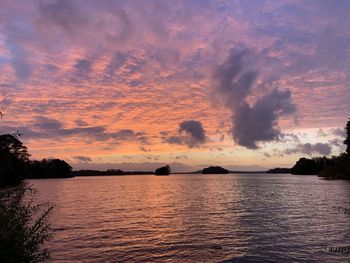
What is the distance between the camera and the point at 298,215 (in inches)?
2066

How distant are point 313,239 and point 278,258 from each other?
8.72 meters

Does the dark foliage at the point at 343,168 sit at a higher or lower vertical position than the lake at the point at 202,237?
higher

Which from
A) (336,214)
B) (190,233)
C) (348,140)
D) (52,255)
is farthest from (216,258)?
(348,140)

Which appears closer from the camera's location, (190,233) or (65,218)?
(190,233)

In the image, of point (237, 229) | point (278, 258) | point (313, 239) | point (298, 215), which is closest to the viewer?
point (278, 258)

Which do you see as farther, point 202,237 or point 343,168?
point 343,168

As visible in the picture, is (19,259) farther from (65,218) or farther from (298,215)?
(298,215)

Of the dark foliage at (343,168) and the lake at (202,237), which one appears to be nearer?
the lake at (202,237)

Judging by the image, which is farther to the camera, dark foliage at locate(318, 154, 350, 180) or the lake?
dark foliage at locate(318, 154, 350, 180)

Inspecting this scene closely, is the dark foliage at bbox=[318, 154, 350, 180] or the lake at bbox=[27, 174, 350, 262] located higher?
the dark foliage at bbox=[318, 154, 350, 180]

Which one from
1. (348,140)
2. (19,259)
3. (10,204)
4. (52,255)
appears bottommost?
(52,255)

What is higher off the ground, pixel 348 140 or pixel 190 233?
pixel 348 140

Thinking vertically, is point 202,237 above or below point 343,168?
below

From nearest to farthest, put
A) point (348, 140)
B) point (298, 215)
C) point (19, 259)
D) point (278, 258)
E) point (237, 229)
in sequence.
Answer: point (19, 259) < point (278, 258) < point (237, 229) < point (298, 215) < point (348, 140)
